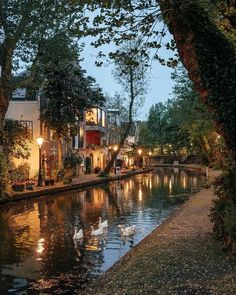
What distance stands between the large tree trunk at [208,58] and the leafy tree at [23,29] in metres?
19.8

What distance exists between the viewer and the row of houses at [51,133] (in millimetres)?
49156

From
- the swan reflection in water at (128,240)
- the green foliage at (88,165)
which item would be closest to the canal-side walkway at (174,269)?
the swan reflection in water at (128,240)

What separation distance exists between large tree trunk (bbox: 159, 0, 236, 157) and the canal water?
4.40 metres

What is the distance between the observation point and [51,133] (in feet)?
176

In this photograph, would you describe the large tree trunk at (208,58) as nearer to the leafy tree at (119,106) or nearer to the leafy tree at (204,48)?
the leafy tree at (204,48)

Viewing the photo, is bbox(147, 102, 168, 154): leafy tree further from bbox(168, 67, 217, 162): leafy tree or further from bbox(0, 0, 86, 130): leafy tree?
bbox(0, 0, 86, 130): leafy tree

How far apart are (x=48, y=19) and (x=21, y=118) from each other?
19143 mm

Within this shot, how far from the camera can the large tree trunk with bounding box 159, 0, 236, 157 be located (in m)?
10.3

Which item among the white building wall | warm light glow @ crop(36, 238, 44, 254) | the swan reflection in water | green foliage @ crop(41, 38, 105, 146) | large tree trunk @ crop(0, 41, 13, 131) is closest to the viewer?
warm light glow @ crop(36, 238, 44, 254)

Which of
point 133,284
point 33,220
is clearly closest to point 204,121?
point 33,220

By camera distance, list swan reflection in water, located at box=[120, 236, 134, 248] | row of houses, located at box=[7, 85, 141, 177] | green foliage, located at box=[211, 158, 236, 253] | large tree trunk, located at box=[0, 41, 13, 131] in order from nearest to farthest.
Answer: green foliage, located at box=[211, 158, 236, 253], swan reflection in water, located at box=[120, 236, 134, 248], large tree trunk, located at box=[0, 41, 13, 131], row of houses, located at box=[7, 85, 141, 177]

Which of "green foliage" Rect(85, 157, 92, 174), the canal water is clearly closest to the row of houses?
"green foliage" Rect(85, 157, 92, 174)

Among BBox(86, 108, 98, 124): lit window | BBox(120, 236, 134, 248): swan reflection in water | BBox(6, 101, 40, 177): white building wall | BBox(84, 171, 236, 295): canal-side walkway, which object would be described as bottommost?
BBox(120, 236, 134, 248): swan reflection in water

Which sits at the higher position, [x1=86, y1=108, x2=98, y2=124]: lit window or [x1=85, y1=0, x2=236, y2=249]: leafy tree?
[x1=86, y1=108, x2=98, y2=124]: lit window
